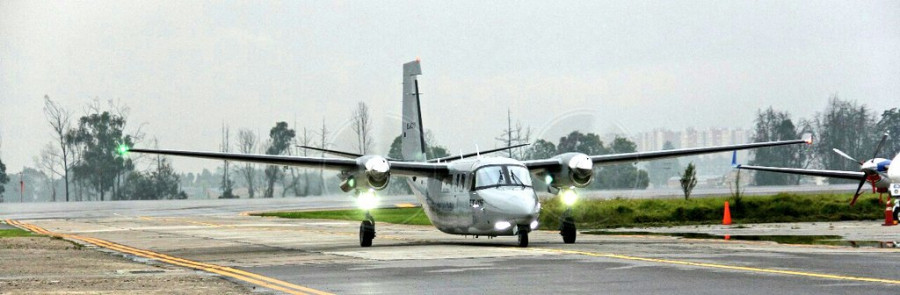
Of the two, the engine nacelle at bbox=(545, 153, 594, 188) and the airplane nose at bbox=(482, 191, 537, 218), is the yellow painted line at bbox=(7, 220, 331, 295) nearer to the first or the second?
the airplane nose at bbox=(482, 191, 537, 218)

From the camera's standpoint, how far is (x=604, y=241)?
1019 inches

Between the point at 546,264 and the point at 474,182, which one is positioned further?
the point at 474,182

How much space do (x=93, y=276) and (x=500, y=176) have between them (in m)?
9.71

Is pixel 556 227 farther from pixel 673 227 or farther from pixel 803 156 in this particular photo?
pixel 803 156

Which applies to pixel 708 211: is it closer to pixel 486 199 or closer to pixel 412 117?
pixel 412 117

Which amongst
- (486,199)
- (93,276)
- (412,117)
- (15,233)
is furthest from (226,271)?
(15,233)

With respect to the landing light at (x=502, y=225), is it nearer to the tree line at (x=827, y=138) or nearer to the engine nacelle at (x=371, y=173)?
the engine nacelle at (x=371, y=173)

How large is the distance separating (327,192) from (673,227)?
10560mm

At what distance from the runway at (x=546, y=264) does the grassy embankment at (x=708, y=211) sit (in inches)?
287

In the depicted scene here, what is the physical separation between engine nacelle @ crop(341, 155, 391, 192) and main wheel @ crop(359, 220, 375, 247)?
859 mm

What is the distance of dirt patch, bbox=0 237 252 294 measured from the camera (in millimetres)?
14625

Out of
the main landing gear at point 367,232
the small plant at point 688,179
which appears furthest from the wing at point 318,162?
the small plant at point 688,179

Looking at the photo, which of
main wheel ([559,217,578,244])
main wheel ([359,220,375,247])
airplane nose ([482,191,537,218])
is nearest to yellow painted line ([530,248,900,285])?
airplane nose ([482,191,537,218])

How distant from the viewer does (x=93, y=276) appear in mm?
17375
